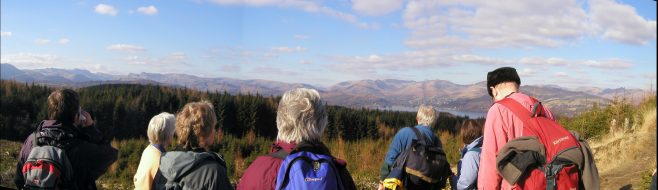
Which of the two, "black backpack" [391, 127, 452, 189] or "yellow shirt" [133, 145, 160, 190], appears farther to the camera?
"black backpack" [391, 127, 452, 189]

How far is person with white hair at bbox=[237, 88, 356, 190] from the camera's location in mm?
2088

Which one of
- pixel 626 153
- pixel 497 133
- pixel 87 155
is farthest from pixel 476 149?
pixel 626 153

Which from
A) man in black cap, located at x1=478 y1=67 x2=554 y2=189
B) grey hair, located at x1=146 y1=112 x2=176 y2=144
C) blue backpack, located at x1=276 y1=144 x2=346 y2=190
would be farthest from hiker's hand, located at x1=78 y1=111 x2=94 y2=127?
man in black cap, located at x1=478 y1=67 x2=554 y2=189

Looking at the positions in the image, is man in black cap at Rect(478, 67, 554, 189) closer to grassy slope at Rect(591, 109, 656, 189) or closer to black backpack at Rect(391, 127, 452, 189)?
black backpack at Rect(391, 127, 452, 189)

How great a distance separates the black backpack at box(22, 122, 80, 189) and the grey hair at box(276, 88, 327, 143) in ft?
5.10

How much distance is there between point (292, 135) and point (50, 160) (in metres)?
1.68

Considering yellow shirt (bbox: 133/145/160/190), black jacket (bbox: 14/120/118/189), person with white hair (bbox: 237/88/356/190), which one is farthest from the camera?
yellow shirt (bbox: 133/145/160/190)

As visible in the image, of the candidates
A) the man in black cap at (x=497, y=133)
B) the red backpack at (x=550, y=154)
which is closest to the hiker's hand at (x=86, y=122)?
the man in black cap at (x=497, y=133)

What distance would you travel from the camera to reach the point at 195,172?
8.79ft

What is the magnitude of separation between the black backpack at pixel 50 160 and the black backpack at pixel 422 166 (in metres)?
2.55

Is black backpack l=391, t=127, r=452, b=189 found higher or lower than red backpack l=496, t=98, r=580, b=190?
lower

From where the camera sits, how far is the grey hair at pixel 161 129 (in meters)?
3.25

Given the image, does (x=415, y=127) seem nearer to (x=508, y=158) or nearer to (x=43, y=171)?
(x=508, y=158)

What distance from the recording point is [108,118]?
29.1 meters
